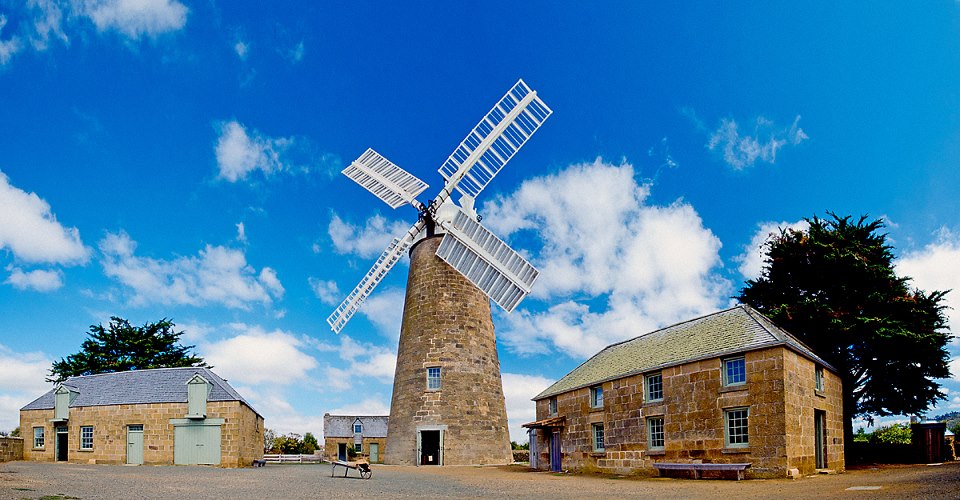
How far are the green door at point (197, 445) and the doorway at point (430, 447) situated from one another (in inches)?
360

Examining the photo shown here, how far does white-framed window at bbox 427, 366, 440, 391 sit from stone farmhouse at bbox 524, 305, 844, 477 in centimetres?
667

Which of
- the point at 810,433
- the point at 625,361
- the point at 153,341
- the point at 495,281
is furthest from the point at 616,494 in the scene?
the point at 153,341

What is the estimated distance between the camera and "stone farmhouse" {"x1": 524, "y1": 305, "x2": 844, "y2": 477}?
21.4 meters

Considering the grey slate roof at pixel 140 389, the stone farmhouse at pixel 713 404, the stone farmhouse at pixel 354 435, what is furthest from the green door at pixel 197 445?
the stone farmhouse at pixel 354 435

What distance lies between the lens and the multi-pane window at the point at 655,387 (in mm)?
25094

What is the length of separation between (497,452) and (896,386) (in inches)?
695

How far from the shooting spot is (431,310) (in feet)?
112

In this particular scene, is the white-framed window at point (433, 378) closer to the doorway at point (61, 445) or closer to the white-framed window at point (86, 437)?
the white-framed window at point (86, 437)

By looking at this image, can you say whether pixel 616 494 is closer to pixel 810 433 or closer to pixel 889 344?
pixel 810 433

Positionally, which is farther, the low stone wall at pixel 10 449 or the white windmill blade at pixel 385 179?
the white windmill blade at pixel 385 179

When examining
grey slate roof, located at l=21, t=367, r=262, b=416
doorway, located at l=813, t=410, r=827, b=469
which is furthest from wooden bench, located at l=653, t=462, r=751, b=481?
grey slate roof, located at l=21, t=367, r=262, b=416

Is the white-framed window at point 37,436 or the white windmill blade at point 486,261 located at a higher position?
the white windmill blade at point 486,261

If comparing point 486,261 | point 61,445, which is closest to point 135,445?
point 61,445

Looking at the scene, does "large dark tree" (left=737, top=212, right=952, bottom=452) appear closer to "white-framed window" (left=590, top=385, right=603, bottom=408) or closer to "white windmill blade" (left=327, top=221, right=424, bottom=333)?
"white-framed window" (left=590, top=385, right=603, bottom=408)
